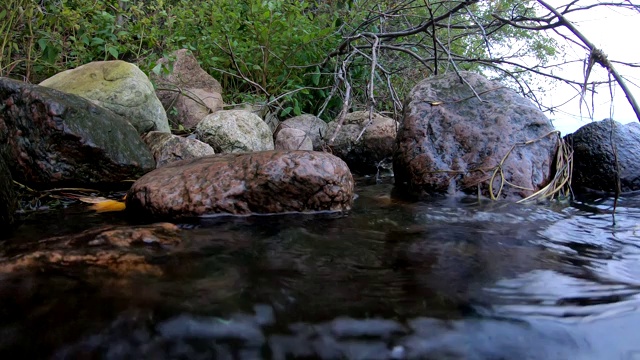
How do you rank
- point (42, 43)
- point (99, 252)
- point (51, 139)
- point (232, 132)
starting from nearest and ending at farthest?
point (99, 252), point (51, 139), point (42, 43), point (232, 132)

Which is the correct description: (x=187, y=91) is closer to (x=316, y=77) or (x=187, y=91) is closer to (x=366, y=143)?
(x=316, y=77)

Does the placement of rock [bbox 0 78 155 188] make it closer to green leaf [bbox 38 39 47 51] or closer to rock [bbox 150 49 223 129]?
green leaf [bbox 38 39 47 51]

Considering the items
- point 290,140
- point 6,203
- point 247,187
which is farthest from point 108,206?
point 290,140

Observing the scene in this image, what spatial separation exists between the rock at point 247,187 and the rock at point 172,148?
3.87 ft

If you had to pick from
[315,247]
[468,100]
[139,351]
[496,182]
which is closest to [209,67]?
[468,100]

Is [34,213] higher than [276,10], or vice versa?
[276,10]

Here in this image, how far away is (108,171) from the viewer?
3857mm

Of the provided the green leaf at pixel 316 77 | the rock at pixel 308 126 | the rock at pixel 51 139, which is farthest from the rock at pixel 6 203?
the green leaf at pixel 316 77

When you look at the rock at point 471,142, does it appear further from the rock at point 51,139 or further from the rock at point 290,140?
the rock at point 51,139

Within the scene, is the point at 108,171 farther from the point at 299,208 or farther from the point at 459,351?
the point at 459,351

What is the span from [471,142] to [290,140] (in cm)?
255

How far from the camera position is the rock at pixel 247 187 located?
3164 mm

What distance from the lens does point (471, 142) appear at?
439 cm

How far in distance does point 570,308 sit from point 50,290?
82.4 inches
